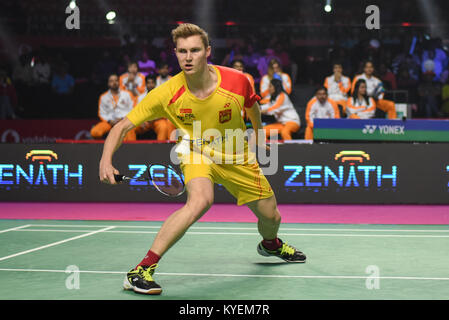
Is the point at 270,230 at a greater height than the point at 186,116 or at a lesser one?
lesser

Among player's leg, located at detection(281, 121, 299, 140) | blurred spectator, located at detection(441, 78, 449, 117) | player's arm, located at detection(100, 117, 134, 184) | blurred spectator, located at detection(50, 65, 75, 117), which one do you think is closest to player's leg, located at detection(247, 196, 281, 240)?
player's arm, located at detection(100, 117, 134, 184)

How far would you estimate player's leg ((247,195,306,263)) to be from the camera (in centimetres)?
509

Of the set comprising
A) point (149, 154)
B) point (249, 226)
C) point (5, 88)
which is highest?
point (5, 88)

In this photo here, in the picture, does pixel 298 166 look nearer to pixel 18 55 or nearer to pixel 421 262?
pixel 421 262

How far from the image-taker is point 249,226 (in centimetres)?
769

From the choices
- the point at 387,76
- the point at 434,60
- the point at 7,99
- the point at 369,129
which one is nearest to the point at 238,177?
the point at 369,129

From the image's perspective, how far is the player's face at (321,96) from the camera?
38.0 ft

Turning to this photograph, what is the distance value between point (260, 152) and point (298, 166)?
2.00 ft

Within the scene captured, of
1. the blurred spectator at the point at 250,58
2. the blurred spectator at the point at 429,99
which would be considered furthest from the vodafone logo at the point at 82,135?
the blurred spectator at the point at 429,99

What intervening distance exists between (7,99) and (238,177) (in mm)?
10931

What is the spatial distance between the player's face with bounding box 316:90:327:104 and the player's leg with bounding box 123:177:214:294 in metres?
7.32

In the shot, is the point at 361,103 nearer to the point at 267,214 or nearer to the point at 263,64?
the point at 263,64

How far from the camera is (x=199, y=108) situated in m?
4.61

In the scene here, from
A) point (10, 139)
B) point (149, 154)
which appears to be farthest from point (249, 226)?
point (10, 139)
